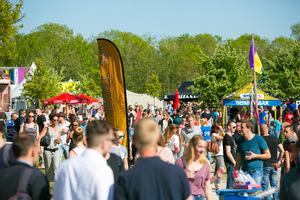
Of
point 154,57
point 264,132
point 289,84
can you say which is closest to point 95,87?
point 154,57

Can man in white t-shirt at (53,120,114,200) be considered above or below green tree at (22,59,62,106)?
below

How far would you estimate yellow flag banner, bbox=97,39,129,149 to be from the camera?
836 centimetres

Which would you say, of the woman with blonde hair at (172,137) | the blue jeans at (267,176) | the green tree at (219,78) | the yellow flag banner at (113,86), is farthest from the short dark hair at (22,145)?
the green tree at (219,78)

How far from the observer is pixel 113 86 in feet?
27.8

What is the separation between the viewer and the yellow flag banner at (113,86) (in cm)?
836

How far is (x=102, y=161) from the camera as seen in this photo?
11.7 feet

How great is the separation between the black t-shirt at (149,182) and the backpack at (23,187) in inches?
31.6

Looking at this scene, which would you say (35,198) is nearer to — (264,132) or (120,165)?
(120,165)

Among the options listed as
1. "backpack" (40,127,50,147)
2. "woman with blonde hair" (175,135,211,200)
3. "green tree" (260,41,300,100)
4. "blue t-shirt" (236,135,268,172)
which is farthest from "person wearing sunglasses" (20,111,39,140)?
→ "green tree" (260,41,300,100)

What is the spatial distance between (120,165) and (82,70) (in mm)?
82448

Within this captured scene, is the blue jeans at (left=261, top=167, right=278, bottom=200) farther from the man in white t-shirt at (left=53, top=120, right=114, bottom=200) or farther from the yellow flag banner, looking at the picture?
the man in white t-shirt at (left=53, top=120, right=114, bottom=200)

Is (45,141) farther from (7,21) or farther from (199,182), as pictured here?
(7,21)

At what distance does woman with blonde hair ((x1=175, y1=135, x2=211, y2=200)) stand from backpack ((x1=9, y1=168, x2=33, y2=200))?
2.49 m

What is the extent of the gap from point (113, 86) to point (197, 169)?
3512 mm
